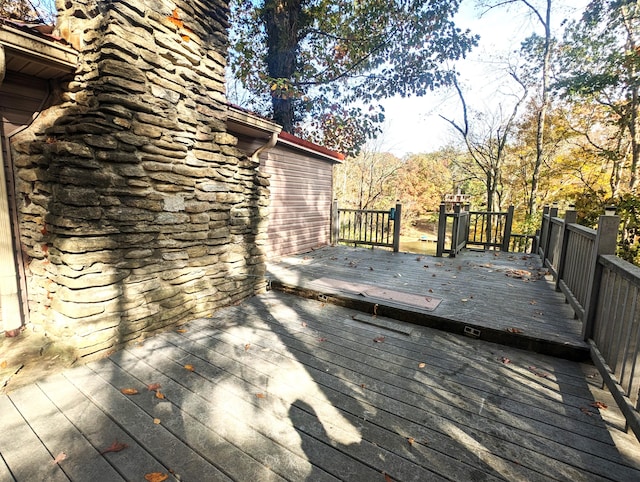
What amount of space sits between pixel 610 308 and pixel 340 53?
9.19m

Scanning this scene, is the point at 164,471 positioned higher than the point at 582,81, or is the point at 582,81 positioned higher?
the point at 582,81

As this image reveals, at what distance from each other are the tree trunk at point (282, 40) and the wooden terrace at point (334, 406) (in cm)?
599

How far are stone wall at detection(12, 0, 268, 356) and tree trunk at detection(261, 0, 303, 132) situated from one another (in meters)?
4.15

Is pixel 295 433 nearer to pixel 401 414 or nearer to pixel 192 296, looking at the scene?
pixel 401 414

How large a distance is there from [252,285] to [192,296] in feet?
3.05

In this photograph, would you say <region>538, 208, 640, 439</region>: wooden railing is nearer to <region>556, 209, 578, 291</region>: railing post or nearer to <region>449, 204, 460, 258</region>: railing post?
<region>556, 209, 578, 291</region>: railing post

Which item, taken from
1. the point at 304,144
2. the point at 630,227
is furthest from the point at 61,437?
the point at 630,227

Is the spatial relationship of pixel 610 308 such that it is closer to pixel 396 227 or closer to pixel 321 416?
pixel 321 416

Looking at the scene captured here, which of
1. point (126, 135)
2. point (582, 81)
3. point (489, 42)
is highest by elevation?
point (489, 42)

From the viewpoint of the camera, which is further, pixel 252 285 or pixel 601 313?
pixel 252 285

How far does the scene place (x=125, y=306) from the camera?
2506mm

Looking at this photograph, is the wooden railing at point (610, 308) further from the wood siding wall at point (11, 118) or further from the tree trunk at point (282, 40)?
the tree trunk at point (282, 40)

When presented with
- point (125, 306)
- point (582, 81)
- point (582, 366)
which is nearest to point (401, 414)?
point (582, 366)

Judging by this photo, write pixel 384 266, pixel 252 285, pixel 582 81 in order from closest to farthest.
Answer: pixel 252 285 < pixel 384 266 < pixel 582 81
